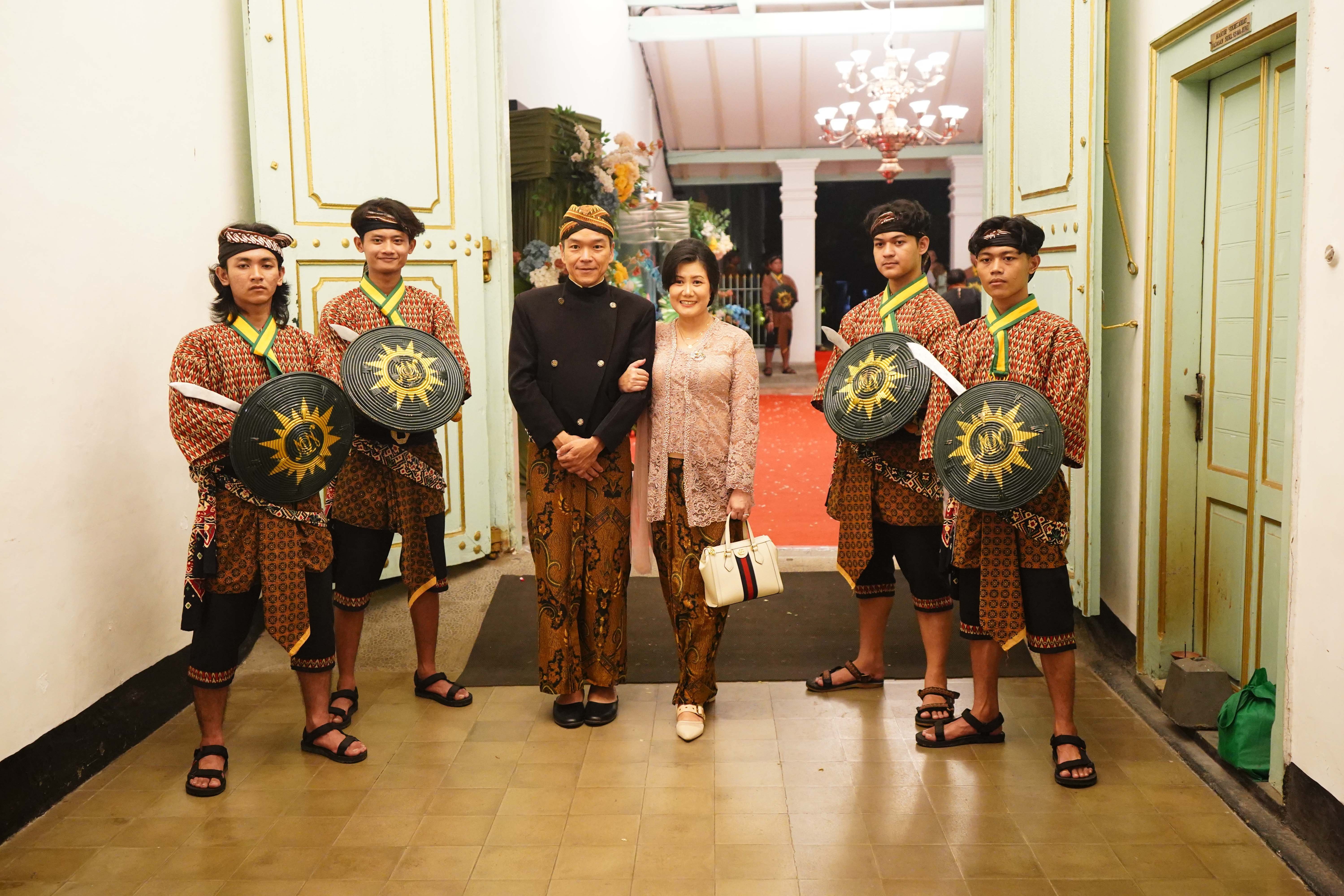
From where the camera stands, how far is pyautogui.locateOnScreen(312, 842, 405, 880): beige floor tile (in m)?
2.53

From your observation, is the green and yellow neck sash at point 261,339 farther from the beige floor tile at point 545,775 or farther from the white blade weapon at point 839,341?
the white blade weapon at point 839,341

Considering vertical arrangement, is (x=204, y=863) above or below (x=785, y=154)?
below

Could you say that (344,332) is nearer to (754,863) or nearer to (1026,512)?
(754,863)

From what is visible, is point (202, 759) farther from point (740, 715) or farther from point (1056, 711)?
point (1056, 711)

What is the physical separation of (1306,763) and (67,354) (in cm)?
330

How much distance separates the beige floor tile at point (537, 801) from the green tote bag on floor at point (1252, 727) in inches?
68.7

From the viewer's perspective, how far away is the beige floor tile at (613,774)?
9.86ft

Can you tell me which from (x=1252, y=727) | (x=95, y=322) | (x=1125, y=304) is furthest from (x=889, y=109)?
(x=95, y=322)

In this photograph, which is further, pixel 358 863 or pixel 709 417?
pixel 709 417

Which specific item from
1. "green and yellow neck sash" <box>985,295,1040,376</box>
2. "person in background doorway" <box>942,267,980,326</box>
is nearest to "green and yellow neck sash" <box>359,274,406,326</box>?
"green and yellow neck sash" <box>985,295,1040,376</box>

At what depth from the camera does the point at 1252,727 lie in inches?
113

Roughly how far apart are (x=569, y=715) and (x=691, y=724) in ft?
1.29

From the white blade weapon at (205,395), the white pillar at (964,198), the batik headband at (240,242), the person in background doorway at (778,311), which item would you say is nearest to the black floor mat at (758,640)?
the white blade weapon at (205,395)

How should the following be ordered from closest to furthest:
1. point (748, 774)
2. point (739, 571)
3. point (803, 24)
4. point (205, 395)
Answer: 1. point (205, 395)
2. point (748, 774)
3. point (739, 571)
4. point (803, 24)
